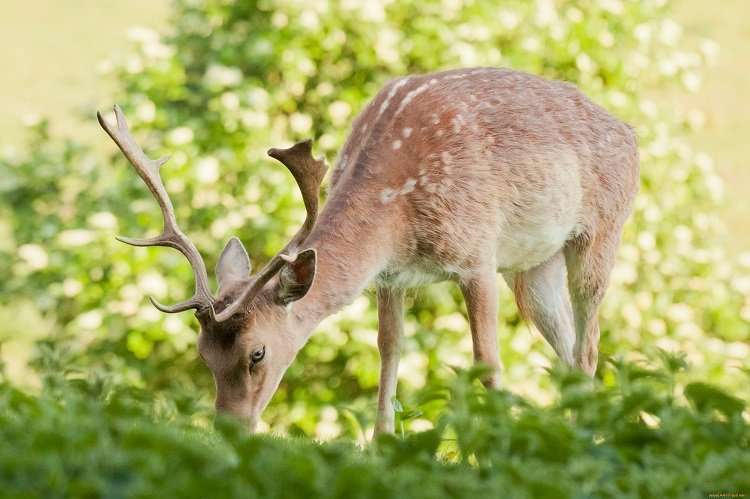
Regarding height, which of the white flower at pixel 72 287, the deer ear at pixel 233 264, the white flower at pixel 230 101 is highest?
the deer ear at pixel 233 264

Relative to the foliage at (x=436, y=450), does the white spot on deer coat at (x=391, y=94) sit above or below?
below

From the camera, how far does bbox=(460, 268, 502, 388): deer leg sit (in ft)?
17.6

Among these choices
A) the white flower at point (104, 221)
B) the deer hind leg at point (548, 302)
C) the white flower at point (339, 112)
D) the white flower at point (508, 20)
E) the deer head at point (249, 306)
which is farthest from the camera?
the white flower at point (508, 20)

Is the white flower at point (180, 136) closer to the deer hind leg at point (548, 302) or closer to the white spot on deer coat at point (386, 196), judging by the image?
the deer hind leg at point (548, 302)

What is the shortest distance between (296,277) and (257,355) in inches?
12.5

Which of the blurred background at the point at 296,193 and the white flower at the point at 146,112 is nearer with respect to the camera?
the blurred background at the point at 296,193

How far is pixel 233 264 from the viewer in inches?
208

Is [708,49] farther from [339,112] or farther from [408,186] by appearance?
[408,186]

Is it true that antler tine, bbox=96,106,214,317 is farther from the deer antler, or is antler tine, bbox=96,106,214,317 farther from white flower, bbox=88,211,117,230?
white flower, bbox=88,211,117,230

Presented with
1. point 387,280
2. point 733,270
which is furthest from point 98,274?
point 733,270

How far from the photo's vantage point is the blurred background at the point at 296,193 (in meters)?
7.32

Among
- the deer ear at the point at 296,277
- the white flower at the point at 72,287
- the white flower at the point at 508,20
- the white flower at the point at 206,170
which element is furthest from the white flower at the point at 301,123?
the deer ear at the point at 296,277

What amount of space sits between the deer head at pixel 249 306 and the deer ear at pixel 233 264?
0.20 ft

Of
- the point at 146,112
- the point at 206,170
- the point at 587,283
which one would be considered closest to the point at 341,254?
the point at 587,283
